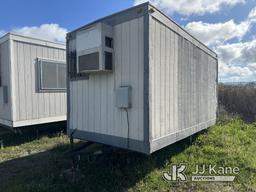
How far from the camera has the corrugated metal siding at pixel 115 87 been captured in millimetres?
3174

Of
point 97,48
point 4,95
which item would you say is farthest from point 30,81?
point 97,48

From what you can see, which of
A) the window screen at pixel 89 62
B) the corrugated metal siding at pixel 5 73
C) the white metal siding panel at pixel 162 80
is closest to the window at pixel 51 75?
the corrugated metal siding at pixel 5 73

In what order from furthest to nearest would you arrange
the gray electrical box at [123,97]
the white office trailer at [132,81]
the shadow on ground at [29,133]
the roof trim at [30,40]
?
the shadow on ground at [29,133] < the roof trim at [30,40] < the gray electrical box at [123,97] < the white office trailer at [132,81]

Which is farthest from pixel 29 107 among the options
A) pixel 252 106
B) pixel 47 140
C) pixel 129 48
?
pixel 252 106

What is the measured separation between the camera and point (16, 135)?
22.6 ft

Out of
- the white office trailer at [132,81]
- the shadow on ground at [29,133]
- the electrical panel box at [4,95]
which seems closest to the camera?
the white office trailer at [132,81]

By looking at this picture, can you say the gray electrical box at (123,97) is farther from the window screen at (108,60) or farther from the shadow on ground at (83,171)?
the shadow on ground at (83,171)

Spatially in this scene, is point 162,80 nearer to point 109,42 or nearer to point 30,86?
point 109,42

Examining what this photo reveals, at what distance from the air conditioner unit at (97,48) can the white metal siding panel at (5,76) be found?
3197 millimetres

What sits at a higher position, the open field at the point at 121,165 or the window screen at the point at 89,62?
the window screen at the point at 89,62

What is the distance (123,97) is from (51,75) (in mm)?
3964

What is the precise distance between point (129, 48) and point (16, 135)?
525cm

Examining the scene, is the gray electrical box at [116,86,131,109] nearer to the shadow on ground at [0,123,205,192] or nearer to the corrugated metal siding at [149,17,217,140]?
the corrugated metal siding at [149,17,217,140]

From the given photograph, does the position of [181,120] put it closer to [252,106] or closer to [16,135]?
[16,135]
